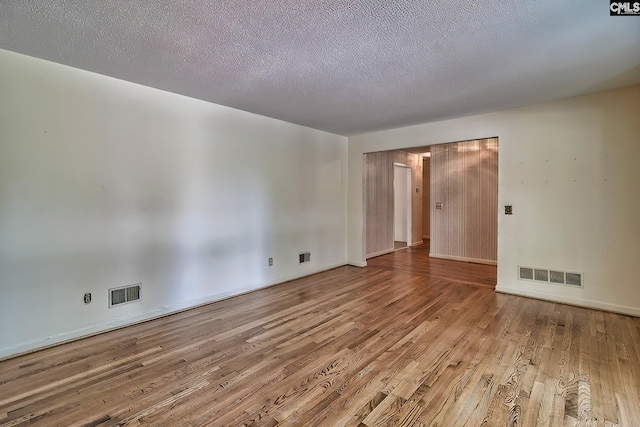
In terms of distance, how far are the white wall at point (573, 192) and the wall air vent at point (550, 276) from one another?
0.20 feet

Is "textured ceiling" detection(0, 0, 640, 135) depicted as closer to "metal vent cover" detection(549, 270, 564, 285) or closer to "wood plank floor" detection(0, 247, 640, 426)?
"metal vent cover" detection(549, 270, 564, 285)

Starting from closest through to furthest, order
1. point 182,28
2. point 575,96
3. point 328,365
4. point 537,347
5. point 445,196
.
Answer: point 182,28
point 328,365
point 537,347
point 575,96
point 445,196

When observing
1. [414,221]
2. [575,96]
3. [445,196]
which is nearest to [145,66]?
[575,96]

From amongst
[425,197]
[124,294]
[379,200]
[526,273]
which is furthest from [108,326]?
[425,197]

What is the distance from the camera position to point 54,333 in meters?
2.66

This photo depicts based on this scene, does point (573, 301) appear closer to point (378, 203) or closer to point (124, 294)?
point (378, 203)

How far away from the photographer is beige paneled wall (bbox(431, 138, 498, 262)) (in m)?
6.00

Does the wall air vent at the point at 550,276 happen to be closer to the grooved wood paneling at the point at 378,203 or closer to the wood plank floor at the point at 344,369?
the wood plank floor at the point at 344,369

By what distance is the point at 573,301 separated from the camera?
3.59 meters

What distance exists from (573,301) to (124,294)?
→ 5.01 metres

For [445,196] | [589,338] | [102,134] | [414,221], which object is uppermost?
[102,134]

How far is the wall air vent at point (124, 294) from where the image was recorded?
9.75ft

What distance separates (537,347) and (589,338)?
24.0 inches

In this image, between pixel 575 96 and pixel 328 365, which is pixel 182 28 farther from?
pixel 575 96
